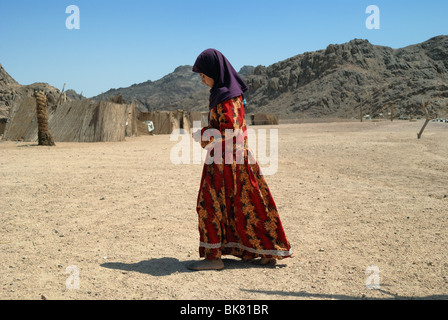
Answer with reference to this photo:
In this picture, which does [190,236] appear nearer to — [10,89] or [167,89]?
[10,89]

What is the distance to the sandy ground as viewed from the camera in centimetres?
277

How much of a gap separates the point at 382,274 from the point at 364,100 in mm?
69577

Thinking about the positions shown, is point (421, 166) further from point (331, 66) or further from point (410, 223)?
point (331, 66)

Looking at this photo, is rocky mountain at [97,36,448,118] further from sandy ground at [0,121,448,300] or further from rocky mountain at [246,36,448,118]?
sandy ground at [0,121,448,300]

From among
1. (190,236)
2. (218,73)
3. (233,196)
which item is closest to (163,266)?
(233,196)

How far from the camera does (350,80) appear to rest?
245 ft

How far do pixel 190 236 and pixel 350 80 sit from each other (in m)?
→ 75.6

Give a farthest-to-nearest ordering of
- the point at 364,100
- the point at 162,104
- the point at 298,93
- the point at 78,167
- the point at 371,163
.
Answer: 1. the point at 162,104
2. the point at 298,93
3. the point at 364,100
4. the point at 371,163
5. the point at 78,167

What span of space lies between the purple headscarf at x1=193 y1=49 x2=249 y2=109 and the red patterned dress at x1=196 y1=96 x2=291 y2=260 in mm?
53

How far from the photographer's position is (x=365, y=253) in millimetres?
3510

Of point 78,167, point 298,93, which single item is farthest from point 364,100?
point 78,167

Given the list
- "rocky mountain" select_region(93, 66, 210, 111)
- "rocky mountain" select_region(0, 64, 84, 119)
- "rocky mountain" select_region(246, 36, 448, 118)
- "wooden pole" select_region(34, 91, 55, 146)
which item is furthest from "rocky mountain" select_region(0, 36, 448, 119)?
"wooden pole" select_region(34, 91, 55, 146)

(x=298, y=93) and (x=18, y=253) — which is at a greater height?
(x=298, y=93)
